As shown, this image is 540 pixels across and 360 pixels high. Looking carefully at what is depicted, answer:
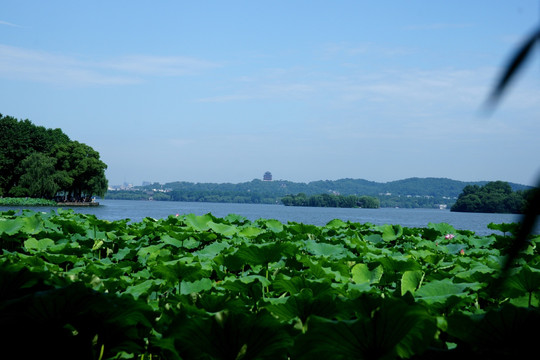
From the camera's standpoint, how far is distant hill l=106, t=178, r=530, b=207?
2763 inches

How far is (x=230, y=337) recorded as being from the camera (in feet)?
5.11

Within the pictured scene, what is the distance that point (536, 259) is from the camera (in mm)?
3719

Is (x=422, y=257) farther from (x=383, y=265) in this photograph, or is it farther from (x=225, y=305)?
(x=225, y=305)

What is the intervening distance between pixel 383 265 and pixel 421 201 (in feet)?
305

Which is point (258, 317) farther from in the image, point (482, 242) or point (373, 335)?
point (482, 242)

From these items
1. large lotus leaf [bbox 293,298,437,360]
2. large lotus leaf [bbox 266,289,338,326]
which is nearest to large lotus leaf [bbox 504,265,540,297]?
large lotus leaf [bbox 266,289,338,326]

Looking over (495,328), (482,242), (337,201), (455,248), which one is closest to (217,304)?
(495,328)

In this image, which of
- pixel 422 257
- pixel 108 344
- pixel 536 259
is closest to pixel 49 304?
pixel 108 344

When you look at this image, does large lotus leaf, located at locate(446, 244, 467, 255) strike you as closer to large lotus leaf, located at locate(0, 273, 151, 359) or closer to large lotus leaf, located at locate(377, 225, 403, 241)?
large lotus leaf, located at locate(377, 225, 403, 241)

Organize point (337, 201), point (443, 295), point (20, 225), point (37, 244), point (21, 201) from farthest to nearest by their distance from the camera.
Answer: point (337, 201) < point (21, 201) < point (20, 225) < point (37, 244) < point (443, 295)

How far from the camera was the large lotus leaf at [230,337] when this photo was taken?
60.8 inches

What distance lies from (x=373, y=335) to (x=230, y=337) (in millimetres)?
419

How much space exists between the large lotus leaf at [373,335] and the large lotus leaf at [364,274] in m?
1.60

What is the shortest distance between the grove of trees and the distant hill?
131ft
